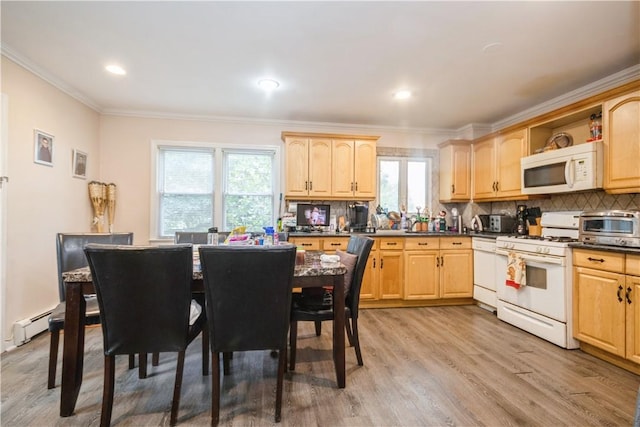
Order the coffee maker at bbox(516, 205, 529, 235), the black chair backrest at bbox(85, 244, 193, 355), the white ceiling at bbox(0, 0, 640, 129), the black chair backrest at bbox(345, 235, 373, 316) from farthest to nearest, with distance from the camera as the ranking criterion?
the coffee maker at bbox(516, 205, 529, 235) < the black chair backrest at bbox(345, 235, 373, 316) < the white ceiling at bbox(0, 0, 640, 129) < the black chair backrest at bbox(85, 244, 193, 355)

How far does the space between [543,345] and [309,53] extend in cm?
329

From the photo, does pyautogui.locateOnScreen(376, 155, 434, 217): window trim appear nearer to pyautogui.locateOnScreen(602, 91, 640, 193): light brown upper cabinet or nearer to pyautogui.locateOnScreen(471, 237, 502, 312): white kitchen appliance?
pyautogui.locateOnScreen(471, 237, 502, 312): white kitchen appliance

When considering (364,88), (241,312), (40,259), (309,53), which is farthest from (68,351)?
(364,88)

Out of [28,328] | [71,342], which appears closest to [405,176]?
[71,342]

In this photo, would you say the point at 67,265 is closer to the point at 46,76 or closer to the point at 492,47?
the point at 46,76

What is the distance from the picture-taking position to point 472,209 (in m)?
4.38

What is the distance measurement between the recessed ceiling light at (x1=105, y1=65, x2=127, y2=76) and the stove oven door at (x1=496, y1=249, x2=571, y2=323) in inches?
169

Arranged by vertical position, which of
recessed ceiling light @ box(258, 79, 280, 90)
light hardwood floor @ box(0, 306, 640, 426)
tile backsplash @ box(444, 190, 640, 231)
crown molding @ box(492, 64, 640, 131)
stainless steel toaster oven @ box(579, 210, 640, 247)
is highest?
recessed ceiling light @ box(258, 79, 280, 90)

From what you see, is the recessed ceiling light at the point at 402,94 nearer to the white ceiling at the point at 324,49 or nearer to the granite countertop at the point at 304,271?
the white ceiling at the point at 324,49

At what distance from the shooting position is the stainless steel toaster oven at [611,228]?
2.23 metres

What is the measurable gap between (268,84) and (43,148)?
227 cm

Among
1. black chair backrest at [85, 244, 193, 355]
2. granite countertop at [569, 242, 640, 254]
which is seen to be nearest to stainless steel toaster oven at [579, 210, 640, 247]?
granite countertop at [569, 242, 640, 254]

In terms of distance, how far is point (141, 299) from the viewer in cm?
151

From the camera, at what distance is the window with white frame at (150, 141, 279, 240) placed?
13.0ft
